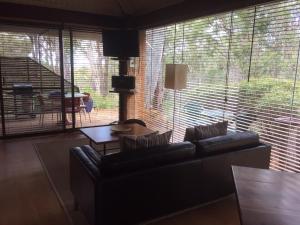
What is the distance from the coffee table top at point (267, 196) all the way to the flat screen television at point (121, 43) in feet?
12.3

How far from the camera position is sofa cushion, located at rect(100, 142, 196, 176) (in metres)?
2.00

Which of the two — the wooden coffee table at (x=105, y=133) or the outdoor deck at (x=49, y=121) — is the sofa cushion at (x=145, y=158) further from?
the outdoor deck at (x=49, y=121)

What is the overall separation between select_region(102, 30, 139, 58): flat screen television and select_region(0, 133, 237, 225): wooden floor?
7.78ft

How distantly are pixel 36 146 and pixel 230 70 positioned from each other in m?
3.49

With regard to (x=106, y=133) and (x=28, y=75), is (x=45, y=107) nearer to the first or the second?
(x=28, y=75)

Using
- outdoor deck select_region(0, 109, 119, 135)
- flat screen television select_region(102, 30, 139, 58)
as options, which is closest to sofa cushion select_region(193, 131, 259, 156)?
Answer: flat screen television select_region(102, 30, 139, 58)

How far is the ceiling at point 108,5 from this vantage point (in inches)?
189

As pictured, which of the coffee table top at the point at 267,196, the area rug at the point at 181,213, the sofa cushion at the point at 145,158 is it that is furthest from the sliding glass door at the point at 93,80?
the coffee table top at the point at 267,196

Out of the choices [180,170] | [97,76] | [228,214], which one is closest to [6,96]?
[97,76]

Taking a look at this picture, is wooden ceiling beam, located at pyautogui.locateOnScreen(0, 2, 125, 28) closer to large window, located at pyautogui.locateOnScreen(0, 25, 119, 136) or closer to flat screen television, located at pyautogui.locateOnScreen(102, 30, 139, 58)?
large window, located at pyautogui.locateOnScreen(0, 25, 119, 136)

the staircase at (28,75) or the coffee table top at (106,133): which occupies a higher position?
Result: the staircase at (28,75)

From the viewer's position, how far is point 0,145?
15.0ft

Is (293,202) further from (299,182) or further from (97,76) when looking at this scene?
(97,76)

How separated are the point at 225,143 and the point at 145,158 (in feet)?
3.02
